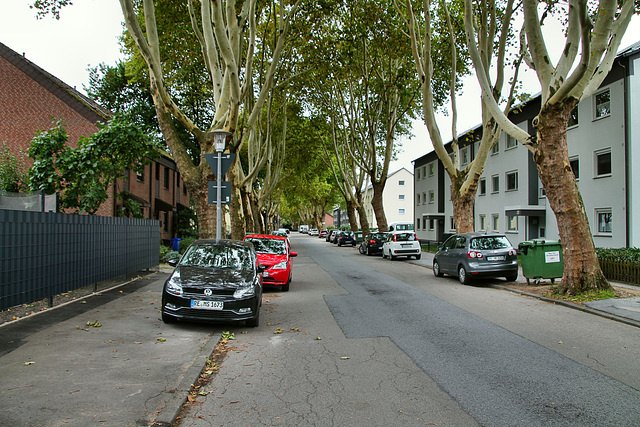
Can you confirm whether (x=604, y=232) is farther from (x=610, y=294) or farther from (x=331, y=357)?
(x=331, y=357)

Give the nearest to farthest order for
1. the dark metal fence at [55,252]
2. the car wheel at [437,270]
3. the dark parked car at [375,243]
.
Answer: the dark metal fence at [55,252]
the car wheel at [437,270]
the dark parked car at [375,243]

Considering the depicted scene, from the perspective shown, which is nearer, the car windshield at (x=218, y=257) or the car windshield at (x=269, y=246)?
the car windshield at (x=218, y=257)

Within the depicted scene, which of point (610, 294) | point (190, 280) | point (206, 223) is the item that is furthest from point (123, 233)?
point (610, 294)

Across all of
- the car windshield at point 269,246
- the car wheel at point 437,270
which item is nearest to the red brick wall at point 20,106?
the car windshield at point 269,246

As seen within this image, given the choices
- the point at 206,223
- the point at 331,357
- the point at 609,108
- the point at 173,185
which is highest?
the point at 609,108

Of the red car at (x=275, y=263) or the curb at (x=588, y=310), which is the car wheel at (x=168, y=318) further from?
the curb at (x=588, y=310)

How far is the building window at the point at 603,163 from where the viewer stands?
69.3 feet

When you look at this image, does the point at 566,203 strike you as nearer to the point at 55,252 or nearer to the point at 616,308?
the point at 616,308

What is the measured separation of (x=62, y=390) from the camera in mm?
4457

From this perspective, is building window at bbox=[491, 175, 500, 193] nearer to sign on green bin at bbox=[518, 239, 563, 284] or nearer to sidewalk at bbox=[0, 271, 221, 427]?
sign on green bin at bbox=[518, 239, 563, 284]

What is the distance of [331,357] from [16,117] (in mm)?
23600

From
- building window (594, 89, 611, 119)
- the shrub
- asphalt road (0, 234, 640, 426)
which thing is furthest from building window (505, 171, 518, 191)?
asphalt road (0, 234, 640, 426)

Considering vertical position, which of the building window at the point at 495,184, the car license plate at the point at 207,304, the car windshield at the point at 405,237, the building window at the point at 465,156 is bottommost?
the car license plate at the point at 207,304

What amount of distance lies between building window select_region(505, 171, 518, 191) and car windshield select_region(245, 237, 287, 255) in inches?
787
